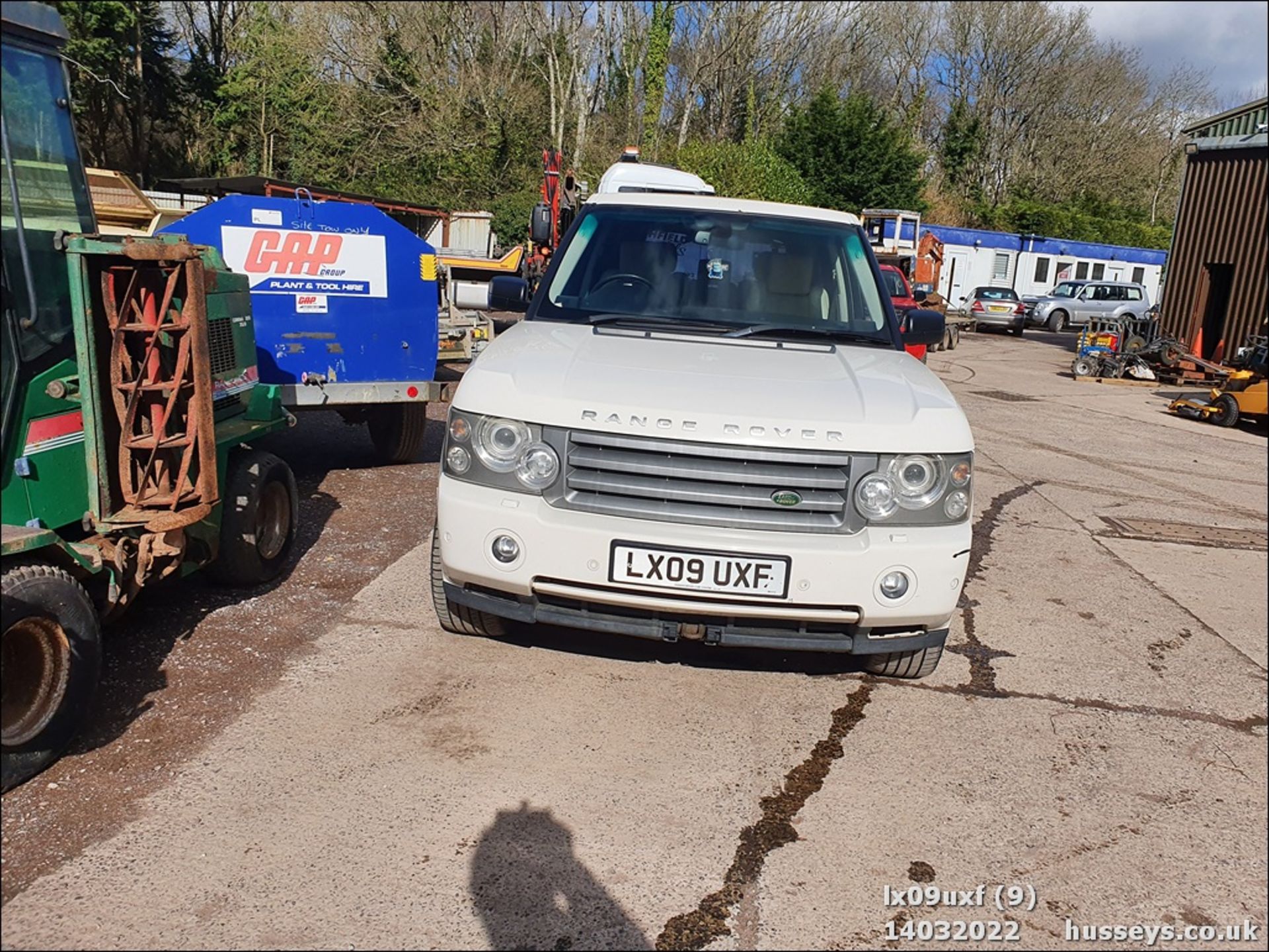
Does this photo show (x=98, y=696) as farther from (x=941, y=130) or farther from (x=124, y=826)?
(x=941, y=130)

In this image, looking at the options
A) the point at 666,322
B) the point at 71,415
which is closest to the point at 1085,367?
the point at 666,322

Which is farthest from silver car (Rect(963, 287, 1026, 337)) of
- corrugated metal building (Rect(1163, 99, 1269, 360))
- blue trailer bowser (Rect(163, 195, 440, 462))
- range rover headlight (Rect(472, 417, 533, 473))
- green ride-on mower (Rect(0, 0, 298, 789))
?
green ride-on mower (Rect(0, 0, 298, 789))

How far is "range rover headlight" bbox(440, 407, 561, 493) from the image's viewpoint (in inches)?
138

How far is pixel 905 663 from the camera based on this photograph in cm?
411

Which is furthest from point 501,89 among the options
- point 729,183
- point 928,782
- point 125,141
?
point 928,782

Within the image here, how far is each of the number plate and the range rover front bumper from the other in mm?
23

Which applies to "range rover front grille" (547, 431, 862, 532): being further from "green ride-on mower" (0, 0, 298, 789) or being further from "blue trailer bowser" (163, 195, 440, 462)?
"blue trailer bowser" (163, 195, 440, 462)

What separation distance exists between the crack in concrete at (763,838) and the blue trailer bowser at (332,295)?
4.37 meters

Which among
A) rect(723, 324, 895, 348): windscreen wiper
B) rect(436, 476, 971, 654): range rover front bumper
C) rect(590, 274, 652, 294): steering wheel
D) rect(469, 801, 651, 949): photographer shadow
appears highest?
rect(590, 274, 652, 294): steering wheel

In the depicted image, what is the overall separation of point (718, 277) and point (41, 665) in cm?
332

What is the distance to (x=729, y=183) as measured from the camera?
28797 millimetres

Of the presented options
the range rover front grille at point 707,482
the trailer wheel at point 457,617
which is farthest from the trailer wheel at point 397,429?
the range rover front grille at point 707,482

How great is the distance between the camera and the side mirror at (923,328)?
516 cm

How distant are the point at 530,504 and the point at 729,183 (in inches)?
1064
